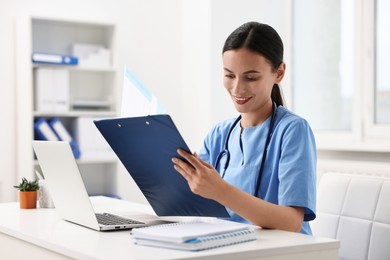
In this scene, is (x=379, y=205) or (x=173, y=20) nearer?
(x=379, y=205)

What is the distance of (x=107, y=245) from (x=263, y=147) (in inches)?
25.8

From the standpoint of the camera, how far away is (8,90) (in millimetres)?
4113

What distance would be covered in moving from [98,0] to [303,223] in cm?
306

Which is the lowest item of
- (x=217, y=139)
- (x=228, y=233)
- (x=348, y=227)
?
(x=348, y=227)

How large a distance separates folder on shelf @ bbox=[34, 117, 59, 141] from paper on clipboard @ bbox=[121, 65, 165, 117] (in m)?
2.24

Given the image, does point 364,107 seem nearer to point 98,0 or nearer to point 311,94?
point 311,94

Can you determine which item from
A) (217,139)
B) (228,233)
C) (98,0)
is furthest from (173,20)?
(228,233)

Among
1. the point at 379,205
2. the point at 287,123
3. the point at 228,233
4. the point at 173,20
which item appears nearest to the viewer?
the point at 228,233

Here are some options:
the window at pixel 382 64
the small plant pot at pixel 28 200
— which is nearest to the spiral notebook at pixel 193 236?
the small plant pot at pixel 28 200

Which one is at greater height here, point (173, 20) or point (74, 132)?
point (173, 20)

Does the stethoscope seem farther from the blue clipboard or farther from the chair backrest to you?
the chair backrest

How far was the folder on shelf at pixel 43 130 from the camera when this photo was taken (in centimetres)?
396

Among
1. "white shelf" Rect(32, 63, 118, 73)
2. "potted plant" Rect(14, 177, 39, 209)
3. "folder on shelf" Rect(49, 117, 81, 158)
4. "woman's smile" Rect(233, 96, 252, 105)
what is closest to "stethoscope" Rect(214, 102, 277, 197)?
"woman's smile" Rect(233, 96, 252, 105)

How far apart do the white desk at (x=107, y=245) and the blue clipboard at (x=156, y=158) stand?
0.16m
